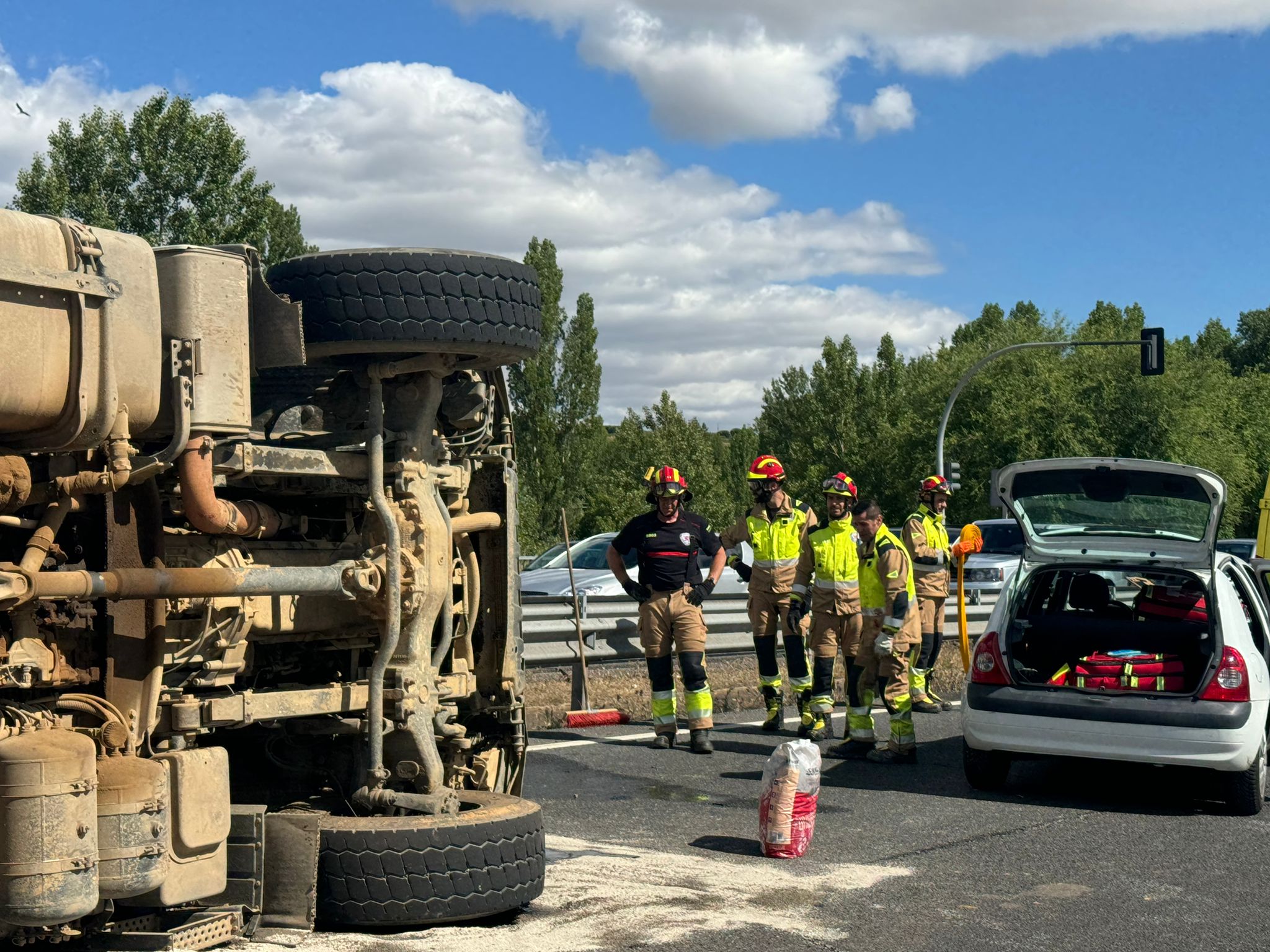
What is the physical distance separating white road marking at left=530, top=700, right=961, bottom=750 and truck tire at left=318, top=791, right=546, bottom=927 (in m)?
4.78

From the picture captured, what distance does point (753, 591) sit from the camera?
11.4 metres

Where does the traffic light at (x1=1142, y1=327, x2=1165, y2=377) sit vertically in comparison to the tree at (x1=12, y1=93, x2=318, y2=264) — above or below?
below

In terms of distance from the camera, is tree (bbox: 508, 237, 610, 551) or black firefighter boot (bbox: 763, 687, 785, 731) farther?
tree (bbox: 508, 237, 610, 551)

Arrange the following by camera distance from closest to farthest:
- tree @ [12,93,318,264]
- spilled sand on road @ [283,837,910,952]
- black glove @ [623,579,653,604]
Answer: spilled sand on road @ [283,837,910,952] < black glove @ [623,579,653,604] < tree @ [12,93,318,264]

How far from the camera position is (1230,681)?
827 centimetres

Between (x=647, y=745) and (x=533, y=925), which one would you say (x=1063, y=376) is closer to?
(x=647, y=745)

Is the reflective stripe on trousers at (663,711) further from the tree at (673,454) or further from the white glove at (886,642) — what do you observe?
the tree at (673,454)

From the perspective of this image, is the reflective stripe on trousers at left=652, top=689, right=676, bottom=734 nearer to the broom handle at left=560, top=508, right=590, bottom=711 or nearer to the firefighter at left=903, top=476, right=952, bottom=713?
the broom handle at left=560, top=508, right=590, bottom=711

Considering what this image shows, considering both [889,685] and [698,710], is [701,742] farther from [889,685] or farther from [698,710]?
[889,685]

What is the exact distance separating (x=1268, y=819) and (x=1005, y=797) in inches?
55.8

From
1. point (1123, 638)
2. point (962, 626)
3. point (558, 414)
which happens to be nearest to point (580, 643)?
point (1123, 638)

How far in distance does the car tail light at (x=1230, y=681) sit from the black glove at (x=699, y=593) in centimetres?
352

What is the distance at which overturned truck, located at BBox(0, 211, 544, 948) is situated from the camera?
4.09 m

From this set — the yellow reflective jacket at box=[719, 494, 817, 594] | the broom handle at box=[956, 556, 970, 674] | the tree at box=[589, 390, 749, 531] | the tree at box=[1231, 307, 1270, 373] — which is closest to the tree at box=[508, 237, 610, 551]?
the tree at box=[589, 390, 749, 531]
